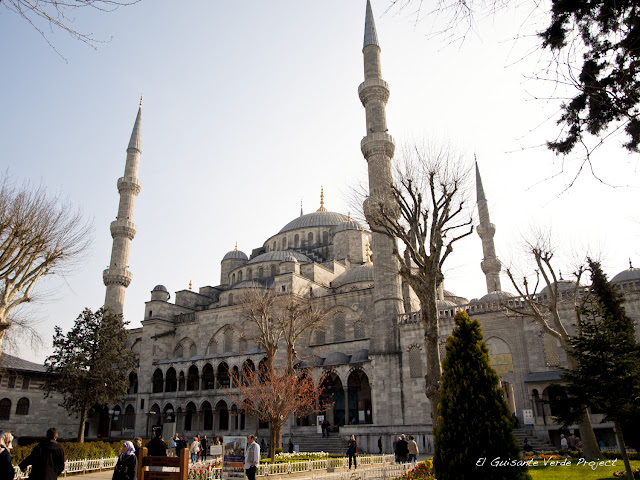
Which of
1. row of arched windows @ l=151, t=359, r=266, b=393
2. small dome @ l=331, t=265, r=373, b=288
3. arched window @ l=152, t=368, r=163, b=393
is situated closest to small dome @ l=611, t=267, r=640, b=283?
small dome @ l=331, t=265, r=373, b=288

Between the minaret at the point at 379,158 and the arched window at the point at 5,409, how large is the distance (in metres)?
21.5

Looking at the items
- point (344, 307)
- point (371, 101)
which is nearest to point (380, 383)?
point (344, 307)

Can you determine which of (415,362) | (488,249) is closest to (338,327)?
(415,362)

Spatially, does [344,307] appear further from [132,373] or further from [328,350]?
[132,373]

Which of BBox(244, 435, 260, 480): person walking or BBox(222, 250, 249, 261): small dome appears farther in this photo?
BBox(222, 250, 249, 261): small dome

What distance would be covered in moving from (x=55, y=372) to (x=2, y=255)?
13.7 meters

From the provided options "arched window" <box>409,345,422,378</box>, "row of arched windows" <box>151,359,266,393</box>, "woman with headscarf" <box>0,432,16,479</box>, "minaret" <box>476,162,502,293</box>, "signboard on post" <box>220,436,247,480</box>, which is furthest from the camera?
"minaret" <box>476,162,502,293</box>

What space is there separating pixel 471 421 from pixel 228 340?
993 inches

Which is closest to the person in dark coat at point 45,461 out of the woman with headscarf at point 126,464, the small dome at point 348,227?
the woman with headscarf at point 126,464

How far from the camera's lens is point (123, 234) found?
106 feet

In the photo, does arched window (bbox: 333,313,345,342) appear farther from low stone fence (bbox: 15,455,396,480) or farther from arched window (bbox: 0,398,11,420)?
arched window (bbox: 0,398,11,420)

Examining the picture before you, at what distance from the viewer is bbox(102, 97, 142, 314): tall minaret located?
104 feet

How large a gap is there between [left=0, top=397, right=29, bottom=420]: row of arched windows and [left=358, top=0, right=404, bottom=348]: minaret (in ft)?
70.1

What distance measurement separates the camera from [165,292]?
34.0 meters
